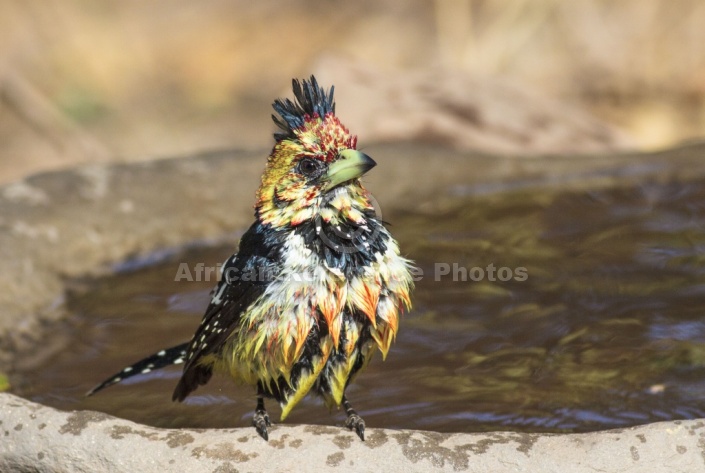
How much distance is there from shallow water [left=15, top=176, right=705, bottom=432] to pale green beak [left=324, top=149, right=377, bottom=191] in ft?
3.12

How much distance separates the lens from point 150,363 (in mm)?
3350

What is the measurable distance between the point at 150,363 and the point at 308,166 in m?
0.99

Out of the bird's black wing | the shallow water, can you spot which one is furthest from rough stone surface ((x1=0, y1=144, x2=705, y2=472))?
the bird's black wing

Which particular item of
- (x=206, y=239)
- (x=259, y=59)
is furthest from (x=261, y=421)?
(x=259, y=59)

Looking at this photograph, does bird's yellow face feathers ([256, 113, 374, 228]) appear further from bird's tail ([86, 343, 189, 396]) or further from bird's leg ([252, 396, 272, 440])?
bird's tail ([86, 343, 189, 396])

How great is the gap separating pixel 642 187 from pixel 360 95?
195cm

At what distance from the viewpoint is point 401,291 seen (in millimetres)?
2869

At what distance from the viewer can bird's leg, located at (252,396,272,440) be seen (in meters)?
2.66

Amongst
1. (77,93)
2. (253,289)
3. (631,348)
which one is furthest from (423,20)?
(253,289)


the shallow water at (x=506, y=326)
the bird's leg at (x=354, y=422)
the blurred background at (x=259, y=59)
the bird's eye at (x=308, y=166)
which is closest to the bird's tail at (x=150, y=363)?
the shallow water at (x=506, y=326)

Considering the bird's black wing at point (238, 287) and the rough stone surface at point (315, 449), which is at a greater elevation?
the bird's black wing at point (238, 287)

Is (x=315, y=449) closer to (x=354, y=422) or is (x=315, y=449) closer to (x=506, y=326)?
(x=354, y=422)

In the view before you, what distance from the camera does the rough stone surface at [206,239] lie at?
2.44 metres

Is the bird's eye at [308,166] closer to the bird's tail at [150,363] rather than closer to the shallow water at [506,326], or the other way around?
the bird's tail at [150,363]
